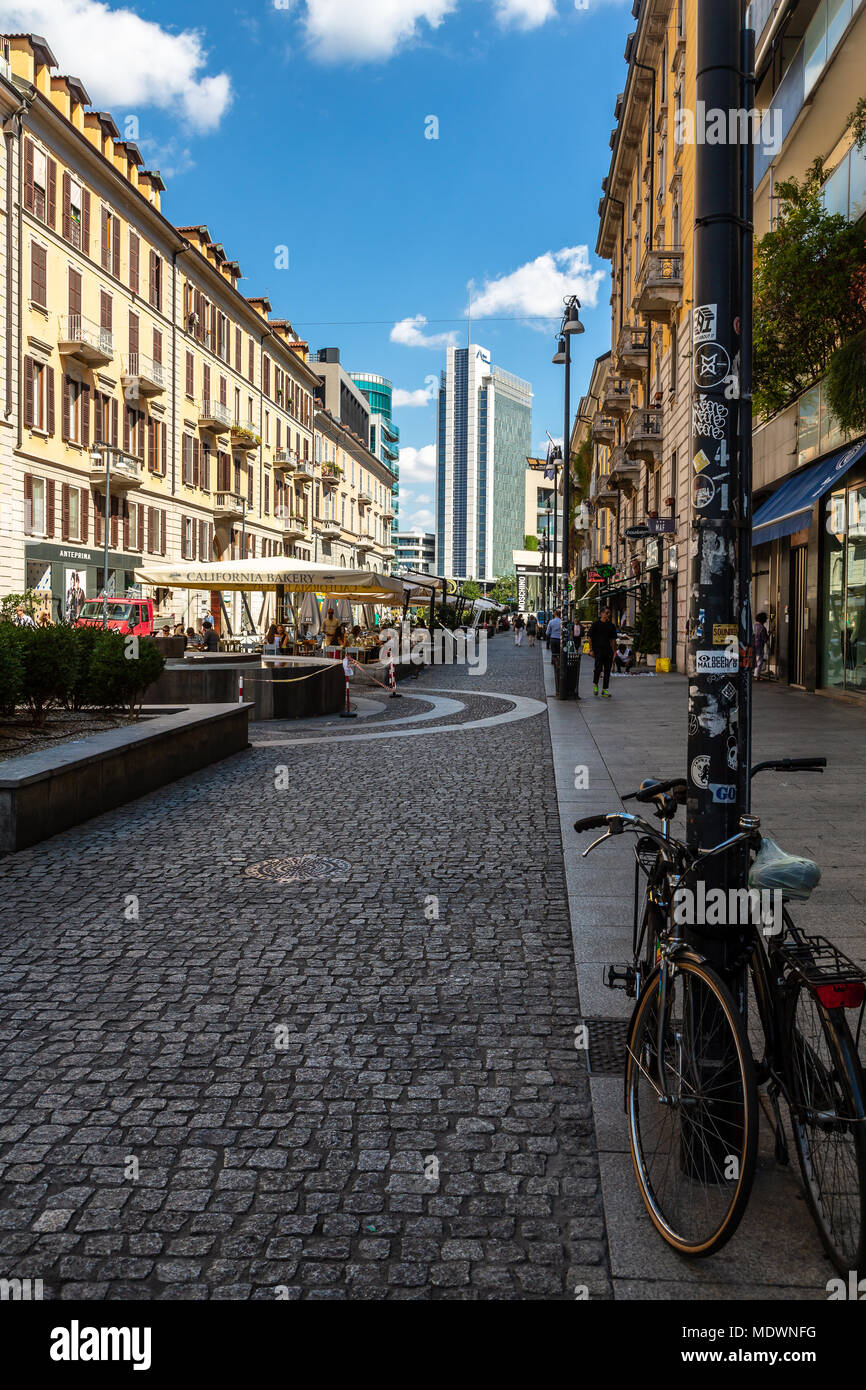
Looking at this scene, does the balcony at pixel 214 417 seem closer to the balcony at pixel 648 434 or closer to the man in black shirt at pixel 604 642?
the balcony at pixel 648 434

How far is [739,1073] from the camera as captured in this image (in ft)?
9.20

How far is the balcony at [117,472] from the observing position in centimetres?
3859

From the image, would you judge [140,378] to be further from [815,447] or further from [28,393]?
[815,447]

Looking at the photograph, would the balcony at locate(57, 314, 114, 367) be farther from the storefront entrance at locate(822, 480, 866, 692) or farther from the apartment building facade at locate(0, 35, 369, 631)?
the storefront entrance at locate(822, 480, 866, 692)

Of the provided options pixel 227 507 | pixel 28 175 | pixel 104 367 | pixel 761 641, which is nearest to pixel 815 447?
pixel 761 641

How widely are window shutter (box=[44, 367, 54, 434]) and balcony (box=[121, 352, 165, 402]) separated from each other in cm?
598

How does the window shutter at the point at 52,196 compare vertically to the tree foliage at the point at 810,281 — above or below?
Result: above

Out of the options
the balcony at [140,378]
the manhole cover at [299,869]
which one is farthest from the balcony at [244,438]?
the manhole cover at [299,869]

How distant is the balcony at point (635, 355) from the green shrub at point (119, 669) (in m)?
29.8

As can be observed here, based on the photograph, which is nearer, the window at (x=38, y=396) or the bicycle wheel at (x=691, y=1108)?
the bicycle wheel at (x=691, y=1108)

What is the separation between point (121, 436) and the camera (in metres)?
41.2

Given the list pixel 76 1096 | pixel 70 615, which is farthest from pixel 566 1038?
pixel 70 615

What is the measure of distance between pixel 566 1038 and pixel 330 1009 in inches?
40.0

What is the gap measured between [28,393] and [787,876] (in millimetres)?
35032
